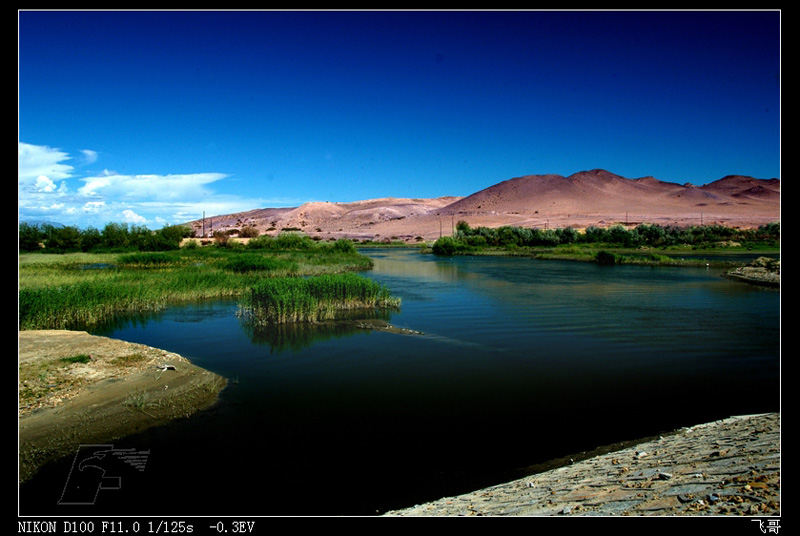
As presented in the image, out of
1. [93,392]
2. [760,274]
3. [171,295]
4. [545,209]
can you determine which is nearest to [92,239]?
[171,295]

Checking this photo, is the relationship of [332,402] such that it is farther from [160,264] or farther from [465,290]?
[160,264]

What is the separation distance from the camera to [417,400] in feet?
27.2

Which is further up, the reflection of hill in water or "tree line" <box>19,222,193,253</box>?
"tree line" <box>19,222,193,253</box>

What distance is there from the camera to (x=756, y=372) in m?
9.90

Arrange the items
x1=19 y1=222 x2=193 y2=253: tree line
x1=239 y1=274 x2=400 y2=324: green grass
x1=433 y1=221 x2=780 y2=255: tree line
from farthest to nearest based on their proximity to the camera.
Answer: x1=433 y1=221 x2=780 y2=255: tree line, x1=19 y1=222 x2=193 y2=253: tree line, x1=239 y1=274 x2=400 y2=324: green grass

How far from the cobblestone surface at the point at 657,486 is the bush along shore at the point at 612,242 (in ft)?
135

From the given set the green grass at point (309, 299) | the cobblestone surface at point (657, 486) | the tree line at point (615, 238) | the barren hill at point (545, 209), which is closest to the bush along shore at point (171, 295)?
the green grass at point (309, 299)

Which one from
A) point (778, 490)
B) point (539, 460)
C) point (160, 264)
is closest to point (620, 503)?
point (778, 490)

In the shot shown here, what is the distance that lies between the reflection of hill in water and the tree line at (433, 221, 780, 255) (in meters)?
40.2

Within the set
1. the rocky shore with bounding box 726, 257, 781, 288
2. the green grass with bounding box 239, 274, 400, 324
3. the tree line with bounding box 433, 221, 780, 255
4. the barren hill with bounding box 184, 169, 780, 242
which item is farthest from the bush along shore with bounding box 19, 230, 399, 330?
the barren hill with bounding box 184, 169, 780, 242

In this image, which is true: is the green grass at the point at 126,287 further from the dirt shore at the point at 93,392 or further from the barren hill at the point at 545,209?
the barren hill at the point at 545,209

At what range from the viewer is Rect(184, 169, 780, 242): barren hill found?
321ft

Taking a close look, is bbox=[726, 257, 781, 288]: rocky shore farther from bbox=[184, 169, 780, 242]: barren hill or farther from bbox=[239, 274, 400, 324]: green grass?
bbox=[184, 169, 780, 242]: barren hill
